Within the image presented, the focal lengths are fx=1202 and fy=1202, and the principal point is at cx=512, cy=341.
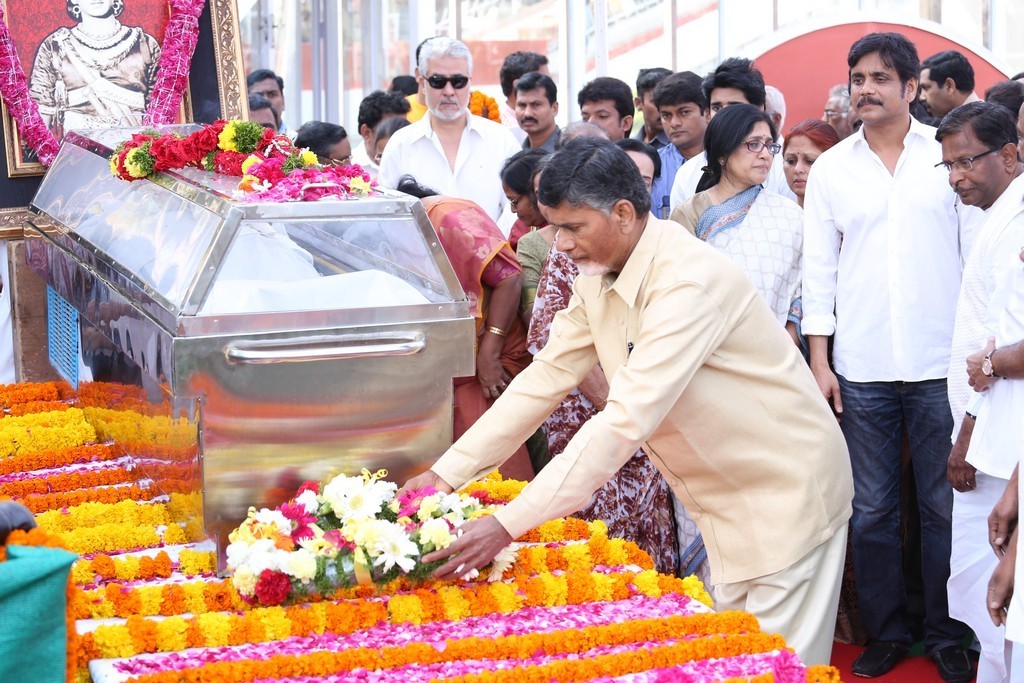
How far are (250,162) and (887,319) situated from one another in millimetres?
2384

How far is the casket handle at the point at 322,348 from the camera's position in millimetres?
2840

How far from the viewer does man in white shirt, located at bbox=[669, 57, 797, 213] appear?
5551 millimetres

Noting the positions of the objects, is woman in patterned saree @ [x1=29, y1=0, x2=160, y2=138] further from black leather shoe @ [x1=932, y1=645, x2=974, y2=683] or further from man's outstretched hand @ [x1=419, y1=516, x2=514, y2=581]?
black leather shoe @ [x1=932, y1=645, x2=974, y2=683]

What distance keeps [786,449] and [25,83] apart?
13.2ft

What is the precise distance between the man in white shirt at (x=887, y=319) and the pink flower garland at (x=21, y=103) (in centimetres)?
343

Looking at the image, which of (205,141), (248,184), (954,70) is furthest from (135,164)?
(954,70)

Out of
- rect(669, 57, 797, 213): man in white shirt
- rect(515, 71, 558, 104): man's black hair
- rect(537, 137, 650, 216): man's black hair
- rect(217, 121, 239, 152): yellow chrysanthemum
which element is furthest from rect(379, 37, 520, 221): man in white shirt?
rect(537, 137, 650, 216): man's black hair

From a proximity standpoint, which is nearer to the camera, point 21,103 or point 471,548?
point 471,548

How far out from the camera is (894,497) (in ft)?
15.3

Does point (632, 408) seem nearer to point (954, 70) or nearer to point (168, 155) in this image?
point (168, 155)

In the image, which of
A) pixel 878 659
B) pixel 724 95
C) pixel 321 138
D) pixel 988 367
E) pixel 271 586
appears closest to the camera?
pixel 271 586

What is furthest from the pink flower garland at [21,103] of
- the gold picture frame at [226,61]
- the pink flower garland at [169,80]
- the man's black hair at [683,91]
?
the man's black hair at [683,91]

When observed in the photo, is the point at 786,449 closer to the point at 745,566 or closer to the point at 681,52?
the point at 745,566

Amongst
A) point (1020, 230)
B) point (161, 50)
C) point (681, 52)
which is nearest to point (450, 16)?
point (681, 52)
